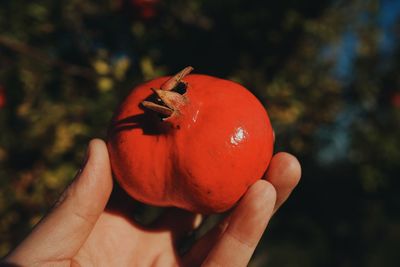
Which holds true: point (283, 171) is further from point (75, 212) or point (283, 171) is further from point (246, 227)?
point (75, 212)

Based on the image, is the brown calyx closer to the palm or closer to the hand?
the hand

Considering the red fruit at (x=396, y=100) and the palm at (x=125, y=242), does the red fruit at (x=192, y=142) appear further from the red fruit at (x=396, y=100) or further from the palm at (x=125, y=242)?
the red fruit at (x=396, y=100)

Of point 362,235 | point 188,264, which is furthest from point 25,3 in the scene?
point 362,235

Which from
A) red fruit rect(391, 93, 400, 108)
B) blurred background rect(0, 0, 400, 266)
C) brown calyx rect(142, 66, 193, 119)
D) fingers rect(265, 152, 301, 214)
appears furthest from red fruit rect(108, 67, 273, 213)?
red fruit rect(391, 93, 400, 108)

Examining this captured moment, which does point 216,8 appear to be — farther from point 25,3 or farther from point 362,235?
point 362,235

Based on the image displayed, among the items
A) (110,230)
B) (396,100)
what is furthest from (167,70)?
(396,100)
